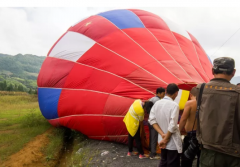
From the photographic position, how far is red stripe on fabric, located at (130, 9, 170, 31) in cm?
597

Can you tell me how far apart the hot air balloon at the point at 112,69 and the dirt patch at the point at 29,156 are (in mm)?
789

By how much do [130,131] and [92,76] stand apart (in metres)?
1.75

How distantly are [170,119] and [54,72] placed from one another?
4132mm

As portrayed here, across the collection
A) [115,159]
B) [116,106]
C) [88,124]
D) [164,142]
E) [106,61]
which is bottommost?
[115,159]

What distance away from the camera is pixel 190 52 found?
18.1 feet

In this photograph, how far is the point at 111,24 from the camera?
5.84 metres

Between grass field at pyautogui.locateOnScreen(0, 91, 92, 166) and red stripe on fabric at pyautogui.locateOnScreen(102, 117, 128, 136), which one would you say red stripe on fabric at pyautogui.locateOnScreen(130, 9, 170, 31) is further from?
grass field at pyautogui.locateOnScreen(0, 91, 92, 166)

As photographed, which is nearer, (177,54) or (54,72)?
(177,54)

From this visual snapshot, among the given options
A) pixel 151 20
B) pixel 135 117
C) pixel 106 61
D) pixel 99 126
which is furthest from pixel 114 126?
pixel 151 20

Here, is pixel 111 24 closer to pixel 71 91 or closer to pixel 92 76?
pixel 92 76

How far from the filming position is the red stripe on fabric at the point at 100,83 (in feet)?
14.3

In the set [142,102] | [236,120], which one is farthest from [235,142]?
[142,102]

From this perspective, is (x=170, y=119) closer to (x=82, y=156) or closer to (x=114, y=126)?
(x=114, y=126)

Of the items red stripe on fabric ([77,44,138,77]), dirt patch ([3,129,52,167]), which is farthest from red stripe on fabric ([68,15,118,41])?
dirt patch ([3,129,52,167])
